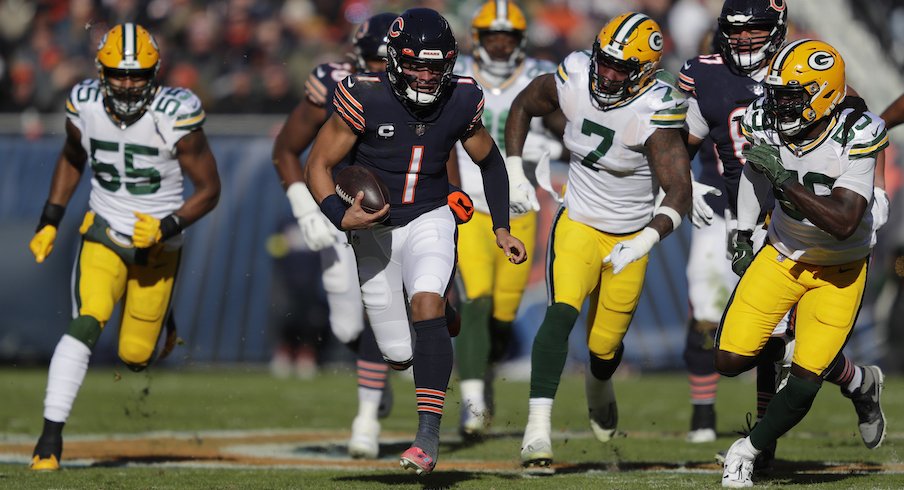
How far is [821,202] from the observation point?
5.15 metres

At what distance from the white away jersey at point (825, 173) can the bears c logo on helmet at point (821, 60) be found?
A: 0.21 meters

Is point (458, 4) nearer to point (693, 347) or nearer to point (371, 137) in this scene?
point (693, 347)

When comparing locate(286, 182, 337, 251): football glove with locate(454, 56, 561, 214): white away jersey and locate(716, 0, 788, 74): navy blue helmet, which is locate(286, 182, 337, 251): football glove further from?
locate(716, 0, 788, 74): navy blue helmet

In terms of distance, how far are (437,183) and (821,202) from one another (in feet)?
5.26

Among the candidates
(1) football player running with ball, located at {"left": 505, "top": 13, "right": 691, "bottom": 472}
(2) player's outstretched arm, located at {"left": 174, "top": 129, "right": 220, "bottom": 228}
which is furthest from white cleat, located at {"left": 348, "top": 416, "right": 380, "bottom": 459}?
(2) player's outstretched arm, located at {"left": 174, "top": 129, "right": 220, "bottom": 228}

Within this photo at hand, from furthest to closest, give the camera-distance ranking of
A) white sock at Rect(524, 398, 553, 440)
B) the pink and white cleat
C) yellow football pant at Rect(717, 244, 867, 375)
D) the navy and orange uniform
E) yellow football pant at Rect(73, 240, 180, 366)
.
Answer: the navy and orange uniform → yellow football pant at Rect(73, 240, 180, 366) → white sock at Rect(524, 398, 553, 440) → yellow football pant at Rect(717, 244, 867, 375) → the pink and white cleat

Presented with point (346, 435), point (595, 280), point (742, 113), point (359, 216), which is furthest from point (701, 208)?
point (346, 435)

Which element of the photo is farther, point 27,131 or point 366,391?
point 27,131

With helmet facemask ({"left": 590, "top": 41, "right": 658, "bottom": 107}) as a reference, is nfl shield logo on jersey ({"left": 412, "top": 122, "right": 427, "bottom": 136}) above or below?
below

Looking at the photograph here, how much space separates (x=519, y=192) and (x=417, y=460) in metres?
1.64

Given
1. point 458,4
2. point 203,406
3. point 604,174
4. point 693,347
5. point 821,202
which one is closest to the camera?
point 821,202

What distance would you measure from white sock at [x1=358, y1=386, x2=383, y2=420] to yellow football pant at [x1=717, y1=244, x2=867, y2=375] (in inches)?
82.4

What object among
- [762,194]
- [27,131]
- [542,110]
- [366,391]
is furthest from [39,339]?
[762,194]

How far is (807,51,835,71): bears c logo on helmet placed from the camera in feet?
17.3
